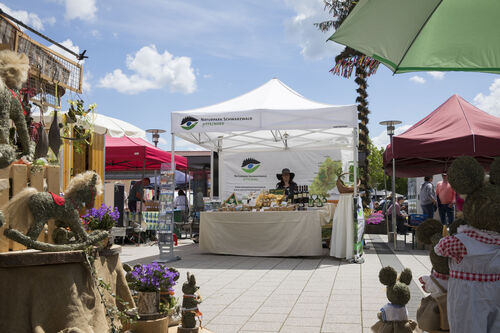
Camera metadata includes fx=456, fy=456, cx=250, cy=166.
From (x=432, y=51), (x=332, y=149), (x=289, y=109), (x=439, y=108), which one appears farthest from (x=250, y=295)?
(x=332, y=149)

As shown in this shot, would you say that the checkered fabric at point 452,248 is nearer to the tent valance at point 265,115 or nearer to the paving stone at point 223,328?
the paving stone at point 223,328

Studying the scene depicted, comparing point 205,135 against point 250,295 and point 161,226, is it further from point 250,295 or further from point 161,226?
point 250,295

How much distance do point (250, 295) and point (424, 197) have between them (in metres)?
7.40

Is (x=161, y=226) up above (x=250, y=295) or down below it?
above

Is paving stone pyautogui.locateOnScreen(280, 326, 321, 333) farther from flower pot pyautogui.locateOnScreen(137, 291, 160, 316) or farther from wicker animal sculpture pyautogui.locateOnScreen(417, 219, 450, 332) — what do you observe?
wicker animal sculpture pyautogui.locateOnScreen(417, 219, 450, 332)

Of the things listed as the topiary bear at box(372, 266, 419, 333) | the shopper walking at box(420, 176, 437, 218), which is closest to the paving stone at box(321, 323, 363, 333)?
the topiary bear at box(372, 266, 419, 333)

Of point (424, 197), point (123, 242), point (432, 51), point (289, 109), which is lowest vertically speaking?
point (123, 242)

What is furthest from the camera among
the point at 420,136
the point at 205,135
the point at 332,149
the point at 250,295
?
the point at 332,149

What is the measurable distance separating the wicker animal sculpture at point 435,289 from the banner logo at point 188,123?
686 centimetres

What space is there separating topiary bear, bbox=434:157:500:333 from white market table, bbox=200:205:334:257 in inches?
247

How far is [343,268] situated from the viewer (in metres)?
7.55

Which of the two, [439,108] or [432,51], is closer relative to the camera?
[432,51]

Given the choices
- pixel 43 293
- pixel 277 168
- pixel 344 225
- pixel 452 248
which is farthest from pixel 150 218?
pixel 452 248

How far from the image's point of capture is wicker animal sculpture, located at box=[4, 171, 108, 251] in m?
2.62
